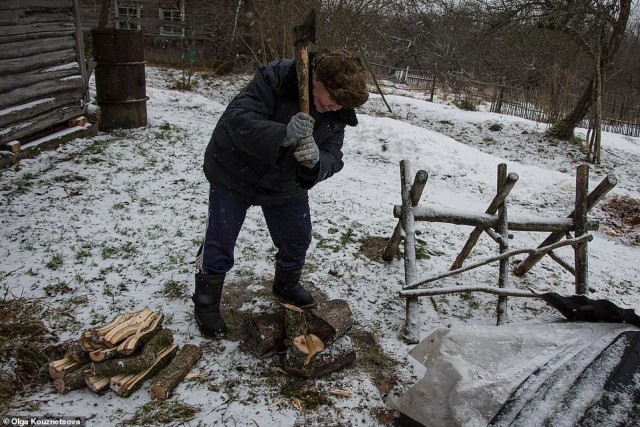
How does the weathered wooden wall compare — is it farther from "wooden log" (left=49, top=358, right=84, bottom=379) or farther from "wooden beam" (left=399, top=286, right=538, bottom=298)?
"wooden beam" (left=399, top=286, right=538, bottom=298)

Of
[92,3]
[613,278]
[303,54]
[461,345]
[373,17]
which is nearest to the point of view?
[461,345]

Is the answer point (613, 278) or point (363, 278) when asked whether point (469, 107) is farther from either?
point (363, 278)

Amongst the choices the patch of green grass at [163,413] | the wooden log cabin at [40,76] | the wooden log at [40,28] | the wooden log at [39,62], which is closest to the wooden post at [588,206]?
the patch of green grass at [163,413]

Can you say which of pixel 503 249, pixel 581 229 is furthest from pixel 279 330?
pixel 581 229

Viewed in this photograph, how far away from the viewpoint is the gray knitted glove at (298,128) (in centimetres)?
227

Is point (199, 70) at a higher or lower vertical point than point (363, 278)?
higher

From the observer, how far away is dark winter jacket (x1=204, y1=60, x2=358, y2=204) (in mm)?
2336

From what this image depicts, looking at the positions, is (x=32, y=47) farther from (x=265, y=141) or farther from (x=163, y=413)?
(x=163, y=413)

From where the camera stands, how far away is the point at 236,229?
270 centimetres

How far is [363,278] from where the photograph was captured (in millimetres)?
3852

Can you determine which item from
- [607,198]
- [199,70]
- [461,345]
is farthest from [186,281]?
[199,70]

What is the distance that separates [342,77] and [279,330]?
1510mm

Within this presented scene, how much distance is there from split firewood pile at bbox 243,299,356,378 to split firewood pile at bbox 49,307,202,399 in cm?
42

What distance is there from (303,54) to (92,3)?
20192 mm
